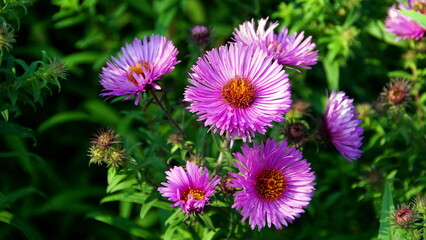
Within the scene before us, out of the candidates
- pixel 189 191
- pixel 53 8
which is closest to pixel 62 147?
pixel 53 8

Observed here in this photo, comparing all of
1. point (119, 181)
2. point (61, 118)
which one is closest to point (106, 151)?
point (119, 181)

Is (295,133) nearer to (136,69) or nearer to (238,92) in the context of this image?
(238,92)

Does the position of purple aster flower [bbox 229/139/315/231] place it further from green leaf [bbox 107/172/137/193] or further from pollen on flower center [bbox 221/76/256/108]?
green leaf [bbox 107/172/137/193]

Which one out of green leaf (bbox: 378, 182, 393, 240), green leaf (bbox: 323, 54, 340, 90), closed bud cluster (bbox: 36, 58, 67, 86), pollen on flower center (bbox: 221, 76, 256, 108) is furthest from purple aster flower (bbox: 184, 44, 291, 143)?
green leaf (bbox: 323, 54, 340, 90)

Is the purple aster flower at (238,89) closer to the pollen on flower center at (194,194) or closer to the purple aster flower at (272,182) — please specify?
the purple aster flower at (272,182)

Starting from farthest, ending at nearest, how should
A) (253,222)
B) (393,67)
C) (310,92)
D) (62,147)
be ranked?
(62,147), (393,67), (310,92), (253,222)

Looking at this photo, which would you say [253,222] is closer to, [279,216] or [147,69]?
[279,216]
